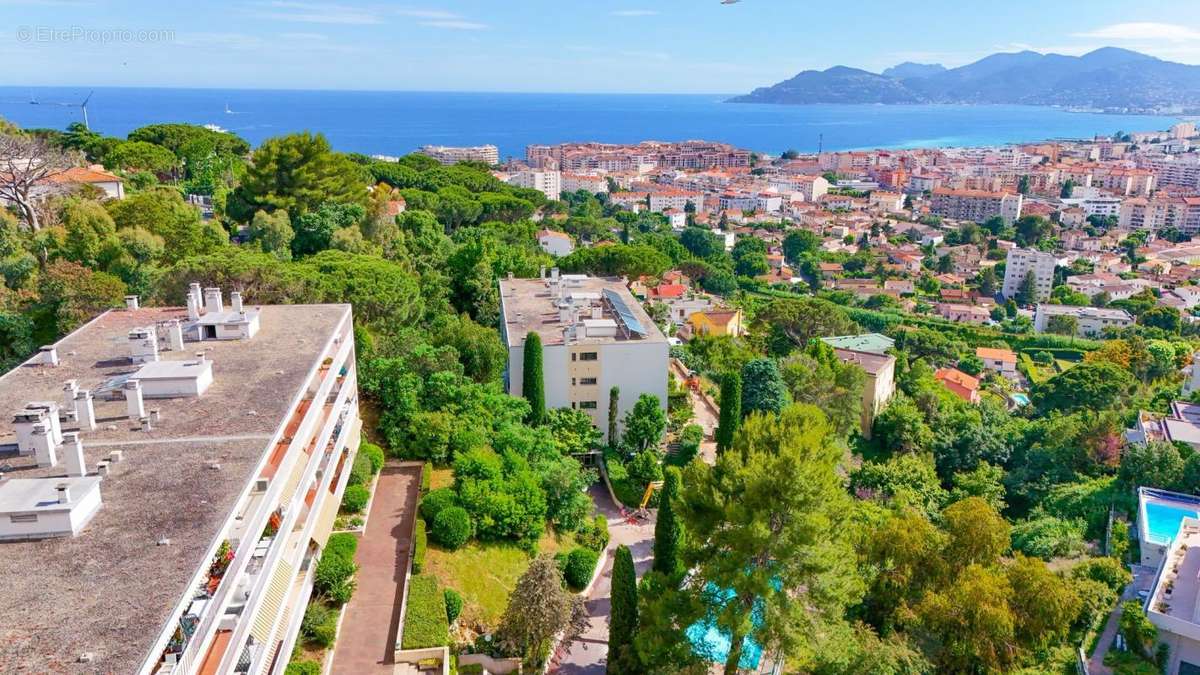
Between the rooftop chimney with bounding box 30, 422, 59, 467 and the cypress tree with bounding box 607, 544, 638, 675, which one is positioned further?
the cypress tree with bounding box 607, 544, 638, 675

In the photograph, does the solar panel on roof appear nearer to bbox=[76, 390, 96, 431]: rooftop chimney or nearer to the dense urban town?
the dense urban town

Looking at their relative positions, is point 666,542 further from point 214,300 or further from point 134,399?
point 214,300

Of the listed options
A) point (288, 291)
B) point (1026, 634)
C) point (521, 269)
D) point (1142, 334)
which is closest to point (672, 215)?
point (1142, 334)

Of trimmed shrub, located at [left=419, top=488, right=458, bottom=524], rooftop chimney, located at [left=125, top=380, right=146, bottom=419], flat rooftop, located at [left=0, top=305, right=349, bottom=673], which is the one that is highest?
rooftop chimney, located at [left=125, top=380, right=146, bottom=419]

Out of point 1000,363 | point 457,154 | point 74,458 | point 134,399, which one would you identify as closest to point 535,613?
point 134,399

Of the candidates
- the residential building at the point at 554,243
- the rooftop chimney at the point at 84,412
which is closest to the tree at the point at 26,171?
the rooftop chimney at the point at 84,412

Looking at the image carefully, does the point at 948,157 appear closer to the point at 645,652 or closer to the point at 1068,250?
the point at 1068,250

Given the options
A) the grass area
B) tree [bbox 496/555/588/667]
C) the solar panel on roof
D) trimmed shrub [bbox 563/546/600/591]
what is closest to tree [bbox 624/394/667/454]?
the solar panel on roof

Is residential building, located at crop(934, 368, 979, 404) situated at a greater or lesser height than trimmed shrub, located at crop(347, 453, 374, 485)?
lesser
